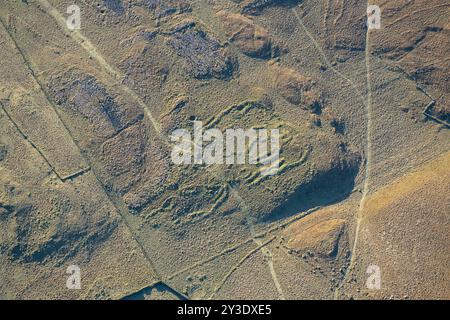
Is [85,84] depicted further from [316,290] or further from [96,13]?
[316,290]

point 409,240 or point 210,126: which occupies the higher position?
point 210,126

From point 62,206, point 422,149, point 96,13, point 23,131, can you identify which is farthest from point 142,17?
point 422,149

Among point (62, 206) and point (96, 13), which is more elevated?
point (96, 13)

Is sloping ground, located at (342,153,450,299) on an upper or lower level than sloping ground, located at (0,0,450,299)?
lower

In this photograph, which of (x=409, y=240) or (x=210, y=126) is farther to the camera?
(x=210, y=126)

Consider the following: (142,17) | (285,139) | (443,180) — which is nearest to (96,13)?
(142,17)

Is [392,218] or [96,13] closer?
[392,218]

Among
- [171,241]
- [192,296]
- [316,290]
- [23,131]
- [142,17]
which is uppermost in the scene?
[142,17]

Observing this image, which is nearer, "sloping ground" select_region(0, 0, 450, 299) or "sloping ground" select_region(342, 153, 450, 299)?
"sloping ground" select_region(342, 153, 450, 299)
